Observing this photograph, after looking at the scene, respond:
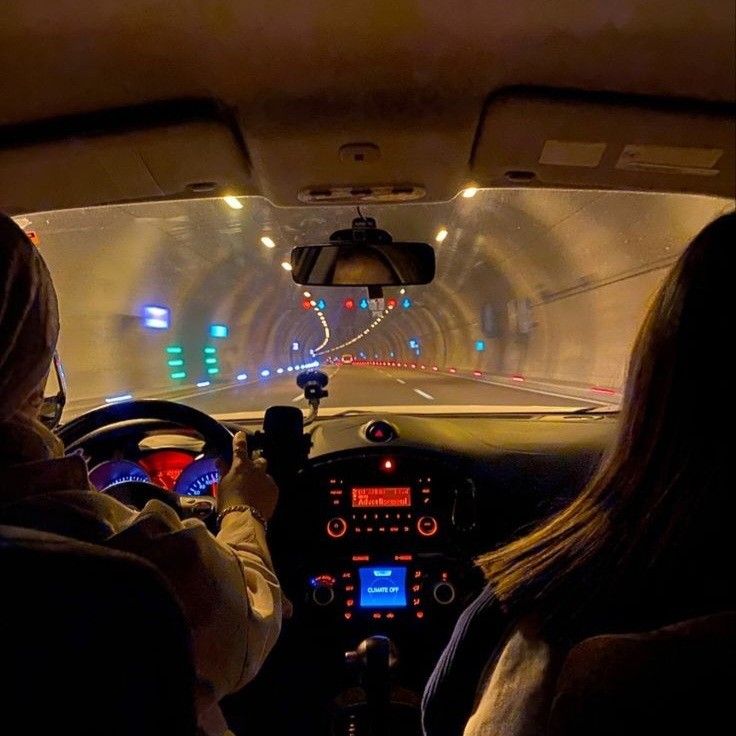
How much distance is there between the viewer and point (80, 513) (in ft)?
5.96

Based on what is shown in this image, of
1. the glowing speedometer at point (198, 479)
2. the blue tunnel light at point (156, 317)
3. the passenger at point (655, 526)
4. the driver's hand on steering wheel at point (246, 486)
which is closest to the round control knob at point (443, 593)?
the glowing speedometer at point (198, 479)

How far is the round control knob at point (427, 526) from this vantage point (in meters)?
4.22

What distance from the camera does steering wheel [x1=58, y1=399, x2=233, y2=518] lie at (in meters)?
3.42

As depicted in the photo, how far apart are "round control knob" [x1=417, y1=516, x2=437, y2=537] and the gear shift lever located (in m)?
0.58

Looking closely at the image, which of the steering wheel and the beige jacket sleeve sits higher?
the steering wheel

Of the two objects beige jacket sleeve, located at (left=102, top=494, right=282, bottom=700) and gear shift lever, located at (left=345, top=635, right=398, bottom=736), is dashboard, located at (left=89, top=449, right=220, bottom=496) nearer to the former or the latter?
gear shift lever, located at (left=345, top=635, right=398, bottom=736)

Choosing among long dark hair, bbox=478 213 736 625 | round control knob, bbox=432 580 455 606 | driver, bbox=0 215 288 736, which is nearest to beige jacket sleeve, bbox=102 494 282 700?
driver, bbox=0 215 288 736

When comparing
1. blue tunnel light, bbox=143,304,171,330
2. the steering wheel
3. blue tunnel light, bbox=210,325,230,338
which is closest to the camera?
the steering wheel

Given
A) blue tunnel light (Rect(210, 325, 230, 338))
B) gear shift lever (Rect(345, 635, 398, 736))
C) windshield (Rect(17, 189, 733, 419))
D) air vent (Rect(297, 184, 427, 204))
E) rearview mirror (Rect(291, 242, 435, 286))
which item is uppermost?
blue tunnel light (Rect(210, 325, 230, 338))

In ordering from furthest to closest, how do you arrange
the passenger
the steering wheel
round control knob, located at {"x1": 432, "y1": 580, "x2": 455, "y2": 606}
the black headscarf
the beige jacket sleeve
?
round control knob, located at {"x1": 432, "y1": 580, "x2": 455, "y2": 606} → the steering wheel → the beige jacket sleeve → the black headscarf → the passenger

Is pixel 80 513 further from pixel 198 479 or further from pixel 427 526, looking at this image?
pixel 427 526

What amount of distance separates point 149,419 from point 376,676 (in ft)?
5.12

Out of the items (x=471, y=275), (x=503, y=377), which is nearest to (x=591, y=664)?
(x=471, y=275)

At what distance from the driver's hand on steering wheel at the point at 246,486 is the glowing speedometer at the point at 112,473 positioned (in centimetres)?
79
